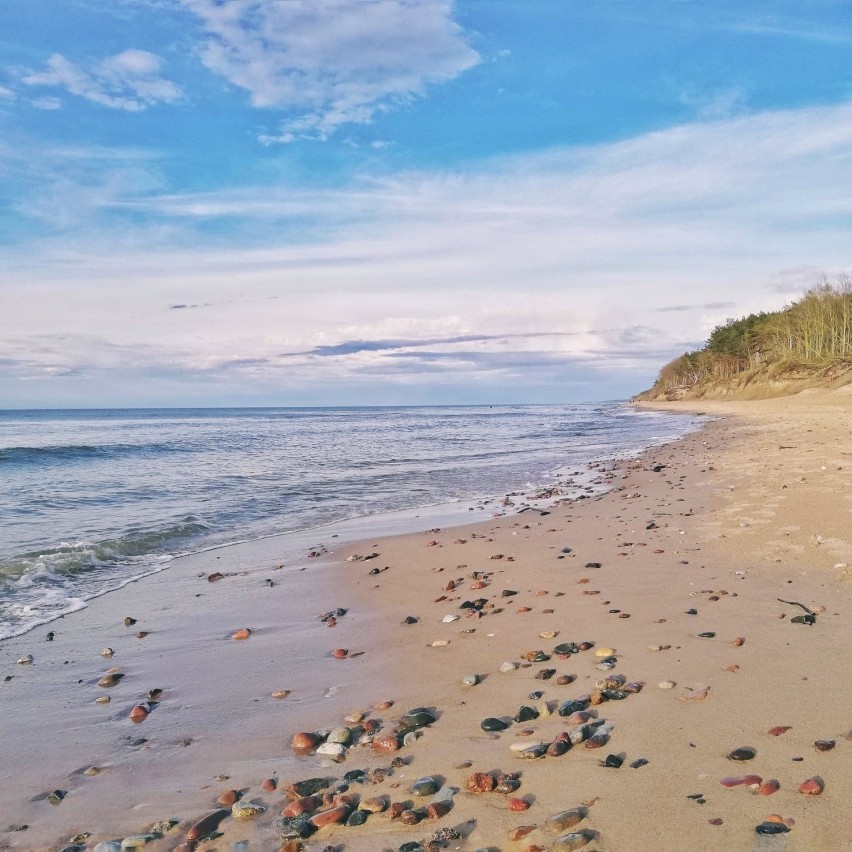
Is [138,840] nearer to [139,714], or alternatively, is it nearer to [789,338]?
[139,714]

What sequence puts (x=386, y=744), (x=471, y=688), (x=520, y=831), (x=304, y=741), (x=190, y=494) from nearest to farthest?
(x=520, y=831) < (x=386, y=744) < (x=304, y=741) < (x=471, y=688) < (x=190, y=494)

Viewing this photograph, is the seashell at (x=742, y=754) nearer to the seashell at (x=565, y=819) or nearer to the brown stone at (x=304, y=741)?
the seashell at (x=565, y=819)

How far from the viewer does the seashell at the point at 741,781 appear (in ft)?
10.6

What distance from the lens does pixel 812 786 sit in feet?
10.3

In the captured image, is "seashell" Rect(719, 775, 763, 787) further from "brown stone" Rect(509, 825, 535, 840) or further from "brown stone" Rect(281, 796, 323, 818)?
"brown stone" Rect(281, 796, 323, 818)

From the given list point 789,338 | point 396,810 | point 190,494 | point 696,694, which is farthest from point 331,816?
point 789,338

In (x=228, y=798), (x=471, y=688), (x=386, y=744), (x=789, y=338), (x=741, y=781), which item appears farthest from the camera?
(x=789, y=338)

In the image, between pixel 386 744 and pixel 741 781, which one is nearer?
pixel 741 781

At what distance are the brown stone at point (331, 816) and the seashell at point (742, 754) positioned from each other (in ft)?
6.68

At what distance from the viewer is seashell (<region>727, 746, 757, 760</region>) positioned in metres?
3.47

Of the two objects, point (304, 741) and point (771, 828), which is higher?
point (771, 828)

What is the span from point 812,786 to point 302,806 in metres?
2.53

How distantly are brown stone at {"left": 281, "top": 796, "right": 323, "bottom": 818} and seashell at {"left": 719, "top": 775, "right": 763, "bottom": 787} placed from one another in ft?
6.81

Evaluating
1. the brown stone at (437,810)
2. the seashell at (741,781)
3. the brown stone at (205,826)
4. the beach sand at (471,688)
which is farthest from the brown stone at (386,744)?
the seashell at (741,781)
